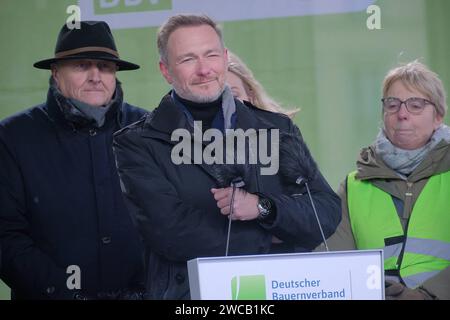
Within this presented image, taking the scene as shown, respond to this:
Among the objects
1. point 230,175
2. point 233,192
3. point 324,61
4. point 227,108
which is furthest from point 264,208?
point 324,61

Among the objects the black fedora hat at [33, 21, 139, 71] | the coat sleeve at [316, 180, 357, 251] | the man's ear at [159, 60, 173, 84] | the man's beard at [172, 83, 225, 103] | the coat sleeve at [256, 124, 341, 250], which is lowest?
the coat sleeve at [316, 180, 357, 251]

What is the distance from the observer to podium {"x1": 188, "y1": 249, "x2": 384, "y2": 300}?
10.4 feet

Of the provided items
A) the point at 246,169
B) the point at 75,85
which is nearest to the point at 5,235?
the point at 75,85

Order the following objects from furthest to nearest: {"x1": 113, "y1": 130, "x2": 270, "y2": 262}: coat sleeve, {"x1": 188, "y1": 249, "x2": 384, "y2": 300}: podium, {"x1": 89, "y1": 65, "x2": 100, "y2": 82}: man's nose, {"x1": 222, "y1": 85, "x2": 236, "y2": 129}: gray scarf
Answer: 1. {"x1": 89, "y1": 65, "x2": 100, "y2": 82}: man's nose
2. {"x1": 222, "y1": 85, "x2": 236, "y2": 129}: gray scarf
3. {"x1": 113, "y1": 130, "x2": 270, "y2": 262}: coat sleeve
4. {"x1": 188, "y1": 249, "x2": 384, "y2": 300}: podium

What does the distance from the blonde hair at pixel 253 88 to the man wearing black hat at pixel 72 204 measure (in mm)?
457

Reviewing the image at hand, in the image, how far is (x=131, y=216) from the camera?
399 centimetres

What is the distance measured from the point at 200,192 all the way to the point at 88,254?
1.93 ft

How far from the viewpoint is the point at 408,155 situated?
4.05m

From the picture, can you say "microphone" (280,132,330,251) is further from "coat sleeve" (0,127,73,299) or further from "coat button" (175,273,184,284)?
"coat sleeve" (0,127,73,299)

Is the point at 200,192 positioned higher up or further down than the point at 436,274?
higher up

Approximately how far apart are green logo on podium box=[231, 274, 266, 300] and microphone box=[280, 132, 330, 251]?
71 centimetres

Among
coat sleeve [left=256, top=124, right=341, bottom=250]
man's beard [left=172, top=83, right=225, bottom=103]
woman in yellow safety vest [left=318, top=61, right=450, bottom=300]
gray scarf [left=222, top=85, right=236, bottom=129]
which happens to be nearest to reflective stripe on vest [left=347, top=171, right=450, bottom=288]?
woman in yellow safety vest [left=318, top=61, right=450, bottom=300]

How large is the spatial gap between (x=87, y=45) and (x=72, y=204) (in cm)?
68

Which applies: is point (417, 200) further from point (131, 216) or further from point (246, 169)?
point (131, 216)
